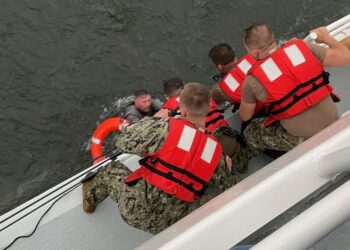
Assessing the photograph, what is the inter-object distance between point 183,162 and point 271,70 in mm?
824

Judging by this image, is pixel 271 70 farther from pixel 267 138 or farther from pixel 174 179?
pixel 174 179

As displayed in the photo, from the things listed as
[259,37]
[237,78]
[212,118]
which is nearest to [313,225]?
[259,37]

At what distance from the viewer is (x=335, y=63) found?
2.88 meters

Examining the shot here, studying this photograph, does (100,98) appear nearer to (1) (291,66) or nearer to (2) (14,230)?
(2) (14,230)

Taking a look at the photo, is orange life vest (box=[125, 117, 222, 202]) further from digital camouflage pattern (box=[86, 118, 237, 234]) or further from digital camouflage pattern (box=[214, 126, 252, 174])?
digital camouflage pattern (box=[214, 126, 252, 174])

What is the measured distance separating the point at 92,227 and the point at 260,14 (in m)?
4.08

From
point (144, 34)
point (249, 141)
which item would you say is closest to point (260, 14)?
point (144, 34)

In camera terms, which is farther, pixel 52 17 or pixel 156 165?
pixel 52 17

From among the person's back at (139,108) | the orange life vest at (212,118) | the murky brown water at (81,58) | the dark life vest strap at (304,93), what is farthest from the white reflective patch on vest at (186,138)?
the murky brown water at (81,58)

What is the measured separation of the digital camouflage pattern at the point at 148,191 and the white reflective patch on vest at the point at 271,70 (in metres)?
0.61

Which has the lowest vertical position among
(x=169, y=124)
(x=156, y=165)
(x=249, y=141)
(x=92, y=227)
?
(x=92, y=227)

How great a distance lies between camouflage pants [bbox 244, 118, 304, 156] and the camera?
304 centimetres

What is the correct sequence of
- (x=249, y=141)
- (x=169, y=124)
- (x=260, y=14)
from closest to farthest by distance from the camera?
(x=169, y=124), (x=249, y=141), (x=260, y=14)

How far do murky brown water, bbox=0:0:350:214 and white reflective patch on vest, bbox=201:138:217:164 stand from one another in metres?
2.41
